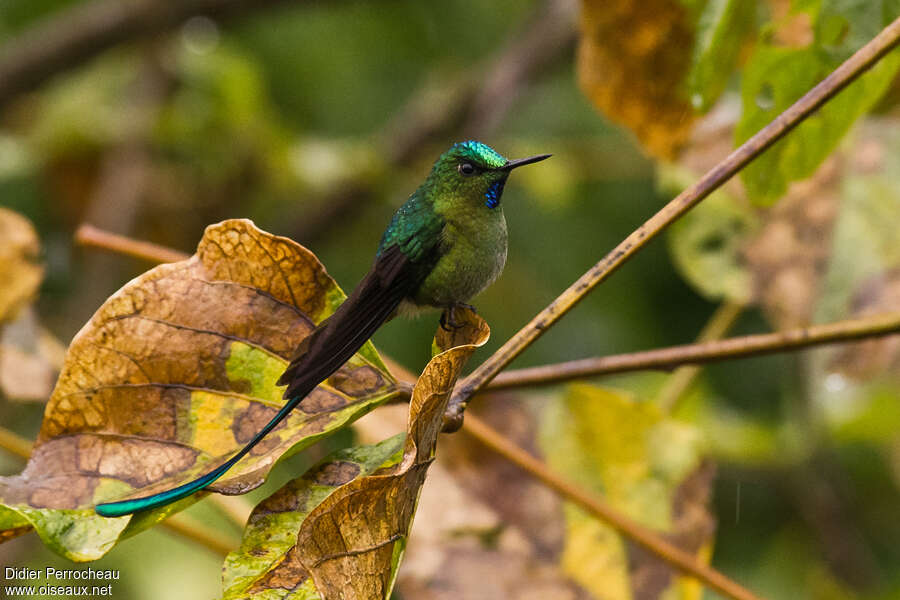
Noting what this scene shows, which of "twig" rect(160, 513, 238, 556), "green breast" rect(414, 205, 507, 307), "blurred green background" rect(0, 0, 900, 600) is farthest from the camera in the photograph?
"blurred green background" rect(0, 0, 900, 600)

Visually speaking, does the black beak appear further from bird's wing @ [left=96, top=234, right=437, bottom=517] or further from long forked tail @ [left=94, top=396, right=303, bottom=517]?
long forked tail @ [left=94, top=396, right=303, bottom=517]

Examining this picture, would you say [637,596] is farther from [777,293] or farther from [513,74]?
[513,74]

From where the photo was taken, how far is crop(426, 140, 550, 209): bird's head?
1425 millimetres

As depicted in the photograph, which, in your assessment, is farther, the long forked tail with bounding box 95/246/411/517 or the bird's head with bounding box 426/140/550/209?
the bird's head with bounding box 426/140/550/209

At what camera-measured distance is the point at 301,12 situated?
4844 millimetres

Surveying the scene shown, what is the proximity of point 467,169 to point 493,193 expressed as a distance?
2.0 inches

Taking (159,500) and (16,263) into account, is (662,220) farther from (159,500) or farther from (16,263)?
(16,263)

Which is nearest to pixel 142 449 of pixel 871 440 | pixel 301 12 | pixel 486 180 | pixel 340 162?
pixel 486 180

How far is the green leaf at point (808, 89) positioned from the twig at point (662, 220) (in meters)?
0.32

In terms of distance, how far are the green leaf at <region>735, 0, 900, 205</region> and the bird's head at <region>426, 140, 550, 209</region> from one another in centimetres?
34

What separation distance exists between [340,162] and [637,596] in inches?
86.9

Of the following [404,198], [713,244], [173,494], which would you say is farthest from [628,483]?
[404,198]

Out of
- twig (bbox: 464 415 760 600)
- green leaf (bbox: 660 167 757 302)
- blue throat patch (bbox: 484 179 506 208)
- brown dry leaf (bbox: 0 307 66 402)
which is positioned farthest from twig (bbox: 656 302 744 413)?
brown dry leaf (bbox: 0 307 66 402)

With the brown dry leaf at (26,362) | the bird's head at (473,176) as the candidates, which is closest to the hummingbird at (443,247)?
the bird's head at (473,176)
